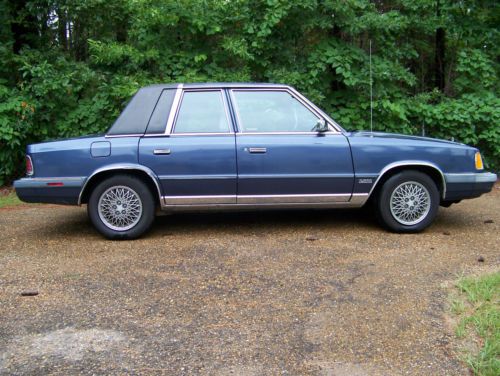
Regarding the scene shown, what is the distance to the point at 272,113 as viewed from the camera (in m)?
5.74

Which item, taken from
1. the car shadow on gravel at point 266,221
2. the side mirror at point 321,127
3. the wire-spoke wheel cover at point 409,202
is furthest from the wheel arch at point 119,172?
the wire-spoke wheel cover at point 409,202

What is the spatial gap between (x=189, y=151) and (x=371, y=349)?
9.88 feet

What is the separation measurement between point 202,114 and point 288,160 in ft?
3.49

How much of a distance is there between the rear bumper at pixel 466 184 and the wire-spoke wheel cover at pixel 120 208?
11.0 feet

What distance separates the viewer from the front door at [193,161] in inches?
215

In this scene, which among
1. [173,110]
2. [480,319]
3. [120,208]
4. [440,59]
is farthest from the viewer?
[440,59]

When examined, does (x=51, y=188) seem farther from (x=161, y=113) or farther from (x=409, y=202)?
(x=409, y=202)

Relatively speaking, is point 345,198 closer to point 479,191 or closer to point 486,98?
point 479,191

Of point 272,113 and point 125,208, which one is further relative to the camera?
point 272,113

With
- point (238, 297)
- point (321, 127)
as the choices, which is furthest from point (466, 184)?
point (238, 297)

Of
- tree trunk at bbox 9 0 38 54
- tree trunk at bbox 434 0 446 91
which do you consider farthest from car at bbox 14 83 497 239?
tree trunk at bbox 434 0 446 91

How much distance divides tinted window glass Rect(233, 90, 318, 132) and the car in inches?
0.4

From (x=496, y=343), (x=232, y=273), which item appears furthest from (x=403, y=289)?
(x=232, y=273)

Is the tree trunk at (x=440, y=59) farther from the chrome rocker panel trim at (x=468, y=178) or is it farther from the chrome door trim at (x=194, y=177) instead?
the chrome door trim at (x=194, y=177)
